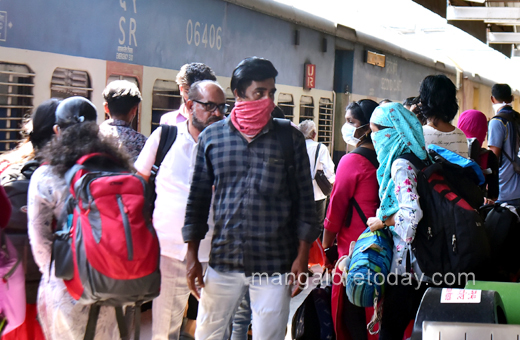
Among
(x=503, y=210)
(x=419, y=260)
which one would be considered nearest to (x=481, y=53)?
(x=503, y=210)

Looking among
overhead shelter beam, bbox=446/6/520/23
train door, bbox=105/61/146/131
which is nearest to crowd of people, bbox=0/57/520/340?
train door, bbox=105/61/146/131

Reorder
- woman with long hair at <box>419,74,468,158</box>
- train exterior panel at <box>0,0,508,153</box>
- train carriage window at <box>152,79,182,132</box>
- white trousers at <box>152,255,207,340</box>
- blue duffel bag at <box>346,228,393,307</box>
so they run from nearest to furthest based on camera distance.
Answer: blue duffel bag at <box>346,228,393,307</box> → woman with long hair at <box>419,74,468,158</box> → white trousers at <box>152,255,207,340</box> → train exterior panel at <box>0,0,508,153</box> → train carriage window at <box>152,79,182,132</box>

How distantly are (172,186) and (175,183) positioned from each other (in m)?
0.02

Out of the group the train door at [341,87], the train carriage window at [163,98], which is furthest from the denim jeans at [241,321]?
the train door at [341,87]

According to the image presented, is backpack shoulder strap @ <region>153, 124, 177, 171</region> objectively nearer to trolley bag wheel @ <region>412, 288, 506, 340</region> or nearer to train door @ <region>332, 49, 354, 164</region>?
trolley bag wheel @ <region>412, 288, 506, 340</region>

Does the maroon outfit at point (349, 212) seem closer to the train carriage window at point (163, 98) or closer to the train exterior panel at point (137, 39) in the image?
the train exterior panel at point (137, 39)

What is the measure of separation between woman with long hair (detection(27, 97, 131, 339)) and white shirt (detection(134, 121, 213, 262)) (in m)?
0.55

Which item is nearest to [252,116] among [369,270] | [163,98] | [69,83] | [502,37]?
[369,270]

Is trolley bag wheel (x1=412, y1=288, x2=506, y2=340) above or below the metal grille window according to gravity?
below

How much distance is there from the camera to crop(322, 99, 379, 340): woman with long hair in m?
3.10

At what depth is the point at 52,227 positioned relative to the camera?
256 cm

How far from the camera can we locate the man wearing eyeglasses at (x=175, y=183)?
3121 millimetres

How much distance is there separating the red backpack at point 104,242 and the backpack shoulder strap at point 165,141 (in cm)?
66

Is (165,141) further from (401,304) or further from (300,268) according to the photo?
(401,304)
